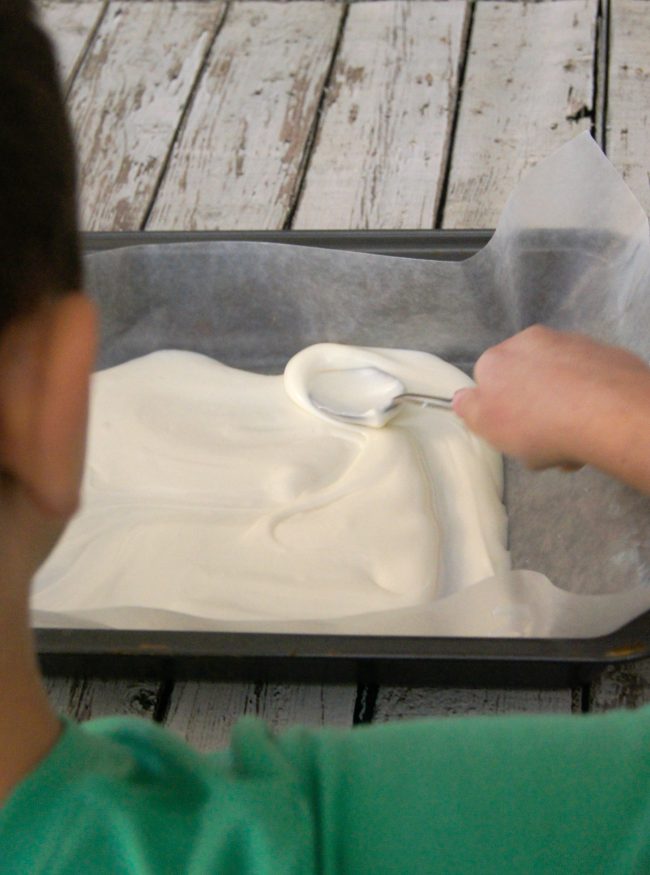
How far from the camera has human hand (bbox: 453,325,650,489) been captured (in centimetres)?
64

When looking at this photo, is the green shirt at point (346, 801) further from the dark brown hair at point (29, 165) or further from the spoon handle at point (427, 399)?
the spoon handle at point (427, 399)

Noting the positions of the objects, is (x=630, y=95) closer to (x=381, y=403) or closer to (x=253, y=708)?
(x=381, y=403)

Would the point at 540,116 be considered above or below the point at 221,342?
above

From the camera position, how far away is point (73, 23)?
1.36 m

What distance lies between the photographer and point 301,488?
789 mm

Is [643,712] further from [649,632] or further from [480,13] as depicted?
[480,13]

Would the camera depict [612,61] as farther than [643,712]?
Yes

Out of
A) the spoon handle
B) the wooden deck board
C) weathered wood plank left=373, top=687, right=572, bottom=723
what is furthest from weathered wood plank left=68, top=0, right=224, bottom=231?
weathered wood plank left=373, top=687, right=572, bottom=723

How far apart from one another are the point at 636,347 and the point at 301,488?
249 mm

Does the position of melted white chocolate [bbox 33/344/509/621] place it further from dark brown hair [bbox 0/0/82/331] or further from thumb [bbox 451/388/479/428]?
dark brown hair [bbox 0/0/82/331]

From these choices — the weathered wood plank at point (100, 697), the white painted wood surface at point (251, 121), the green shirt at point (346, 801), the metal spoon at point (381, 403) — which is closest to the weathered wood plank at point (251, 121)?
the white painted wood surface at point (251, 121)

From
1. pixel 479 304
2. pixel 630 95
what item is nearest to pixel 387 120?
pixel 630 95

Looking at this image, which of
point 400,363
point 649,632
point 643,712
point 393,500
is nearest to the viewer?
point 643,712

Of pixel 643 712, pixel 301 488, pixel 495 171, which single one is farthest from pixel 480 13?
pixel 643 712
